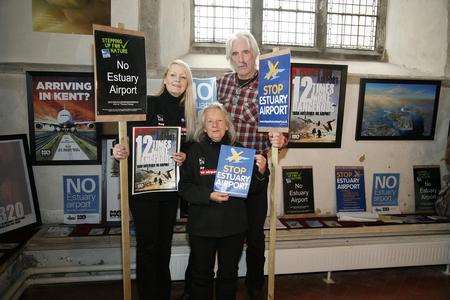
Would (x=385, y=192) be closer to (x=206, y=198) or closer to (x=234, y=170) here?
(x=234, y=170)

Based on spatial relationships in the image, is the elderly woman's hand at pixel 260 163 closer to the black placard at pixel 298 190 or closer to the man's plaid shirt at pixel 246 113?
the man's plaid shirt at pixel 246 113

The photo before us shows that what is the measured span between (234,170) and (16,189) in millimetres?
2208

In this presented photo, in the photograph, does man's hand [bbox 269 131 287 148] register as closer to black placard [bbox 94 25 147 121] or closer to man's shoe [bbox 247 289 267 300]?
black placard [bbox 94 25 147 121]

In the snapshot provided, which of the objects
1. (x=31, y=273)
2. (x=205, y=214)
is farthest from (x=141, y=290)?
(x=31, y=273)

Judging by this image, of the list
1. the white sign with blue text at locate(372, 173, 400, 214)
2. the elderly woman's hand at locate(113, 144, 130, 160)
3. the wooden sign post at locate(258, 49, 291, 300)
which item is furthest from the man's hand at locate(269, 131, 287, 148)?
the white sign with blue text at locate(372, 173, 400, 214)

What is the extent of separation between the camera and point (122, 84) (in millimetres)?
2398

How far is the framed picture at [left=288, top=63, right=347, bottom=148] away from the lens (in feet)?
12.7

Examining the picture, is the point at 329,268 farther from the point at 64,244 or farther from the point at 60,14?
the point at 60,14

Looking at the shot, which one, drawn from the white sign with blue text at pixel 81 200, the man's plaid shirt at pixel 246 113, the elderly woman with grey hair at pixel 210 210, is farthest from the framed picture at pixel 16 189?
the man's plaid shirt at pixel 246 113

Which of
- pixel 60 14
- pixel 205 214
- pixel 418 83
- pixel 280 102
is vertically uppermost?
pixel 60 14

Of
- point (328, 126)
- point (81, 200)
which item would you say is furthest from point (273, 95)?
point (81, 200)

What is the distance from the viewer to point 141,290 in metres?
2.63

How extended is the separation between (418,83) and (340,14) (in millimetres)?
1195

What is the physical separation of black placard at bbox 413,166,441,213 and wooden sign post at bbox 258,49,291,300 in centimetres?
256
